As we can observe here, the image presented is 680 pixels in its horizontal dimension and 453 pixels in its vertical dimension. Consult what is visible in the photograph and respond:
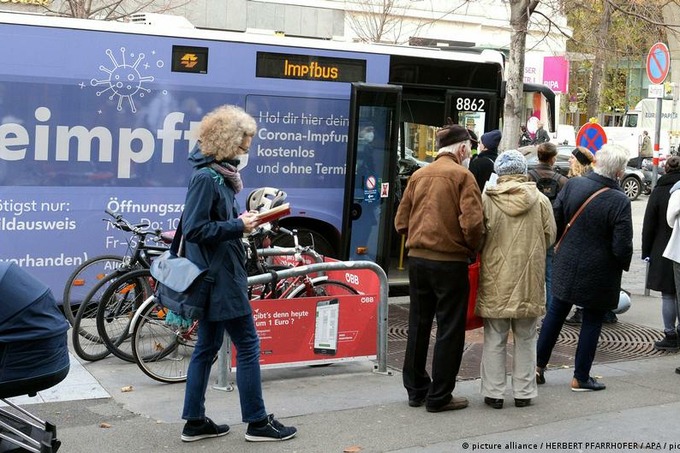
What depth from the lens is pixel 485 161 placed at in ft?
30.7

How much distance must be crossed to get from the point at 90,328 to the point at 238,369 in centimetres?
244

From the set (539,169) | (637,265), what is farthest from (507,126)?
(539,169)

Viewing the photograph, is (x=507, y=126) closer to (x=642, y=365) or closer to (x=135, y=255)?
(x=642, y=365)

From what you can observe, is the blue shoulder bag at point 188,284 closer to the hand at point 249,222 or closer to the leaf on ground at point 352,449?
the hand at point 249,222

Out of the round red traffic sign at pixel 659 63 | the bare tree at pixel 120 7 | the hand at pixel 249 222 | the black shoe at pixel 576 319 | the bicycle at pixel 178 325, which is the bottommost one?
the black shoe at pixel 576 319

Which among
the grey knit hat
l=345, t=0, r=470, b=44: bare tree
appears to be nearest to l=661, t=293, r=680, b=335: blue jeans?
the grey knit hat

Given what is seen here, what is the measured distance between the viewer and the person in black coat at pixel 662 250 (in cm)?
873

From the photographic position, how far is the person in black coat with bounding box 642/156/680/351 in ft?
28.6

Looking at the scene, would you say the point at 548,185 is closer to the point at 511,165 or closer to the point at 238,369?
the point at 511,165

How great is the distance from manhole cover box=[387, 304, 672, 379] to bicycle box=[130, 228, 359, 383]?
100 centimetres

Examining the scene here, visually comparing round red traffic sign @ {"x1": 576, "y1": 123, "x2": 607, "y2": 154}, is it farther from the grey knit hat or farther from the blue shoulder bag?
the blue shoulder bag

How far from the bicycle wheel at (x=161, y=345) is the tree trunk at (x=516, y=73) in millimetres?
8869

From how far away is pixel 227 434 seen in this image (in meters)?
5.79

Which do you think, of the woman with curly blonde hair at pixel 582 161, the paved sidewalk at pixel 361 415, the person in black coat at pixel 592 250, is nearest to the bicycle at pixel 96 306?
the paved sidewalk at pixel 361 415
